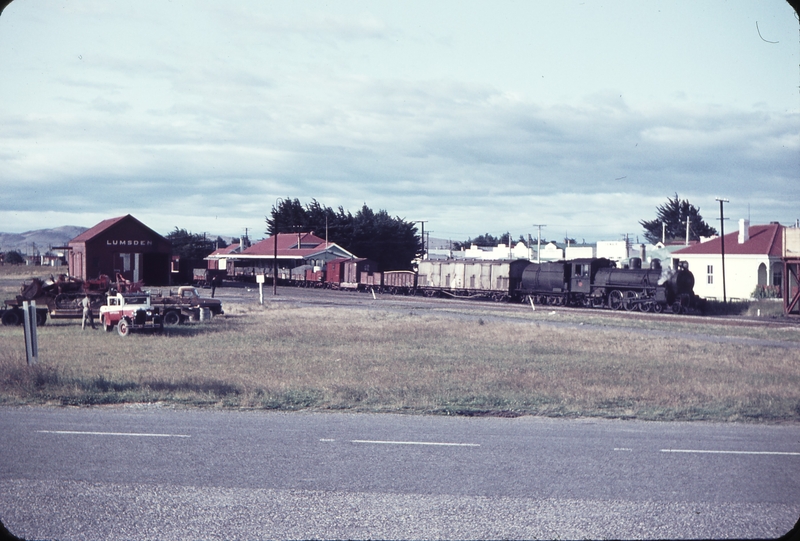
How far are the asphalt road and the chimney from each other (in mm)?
51250

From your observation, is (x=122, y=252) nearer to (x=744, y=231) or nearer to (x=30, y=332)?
(x=30, y=332)

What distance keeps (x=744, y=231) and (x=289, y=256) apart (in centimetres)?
5252

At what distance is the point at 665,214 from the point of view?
132750mm

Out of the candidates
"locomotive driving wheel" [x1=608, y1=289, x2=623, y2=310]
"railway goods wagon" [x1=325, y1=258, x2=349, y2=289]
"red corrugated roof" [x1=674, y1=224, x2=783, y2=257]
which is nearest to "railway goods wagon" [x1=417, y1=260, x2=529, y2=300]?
"locomotive driving wheel" [x1=608, y1=289, x2=623, y2=310]

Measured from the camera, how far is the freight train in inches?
1728

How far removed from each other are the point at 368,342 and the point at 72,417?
1494 centimetres

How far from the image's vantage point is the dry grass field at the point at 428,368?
12.7 meters

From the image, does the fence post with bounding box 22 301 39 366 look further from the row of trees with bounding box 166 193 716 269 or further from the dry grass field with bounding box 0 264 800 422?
the row of trees with bounding box 166 193 716 269

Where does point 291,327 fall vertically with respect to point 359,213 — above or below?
below

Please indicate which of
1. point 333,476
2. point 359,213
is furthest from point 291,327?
point 359,213

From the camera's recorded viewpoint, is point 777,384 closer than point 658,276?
Yes

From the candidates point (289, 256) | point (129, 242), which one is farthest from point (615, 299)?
point (289, 256)

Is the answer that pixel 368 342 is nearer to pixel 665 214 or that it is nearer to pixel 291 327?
pixel 291 327

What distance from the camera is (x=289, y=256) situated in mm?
88125
